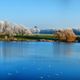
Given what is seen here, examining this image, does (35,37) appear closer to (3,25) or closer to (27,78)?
(3,25)

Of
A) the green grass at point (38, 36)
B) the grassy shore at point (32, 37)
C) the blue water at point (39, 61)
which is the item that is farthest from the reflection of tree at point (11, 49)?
the green grass at point (38, 36)

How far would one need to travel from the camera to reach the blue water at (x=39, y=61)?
7.04 metres

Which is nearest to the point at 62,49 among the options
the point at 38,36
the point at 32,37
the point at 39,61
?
the point at 38,36

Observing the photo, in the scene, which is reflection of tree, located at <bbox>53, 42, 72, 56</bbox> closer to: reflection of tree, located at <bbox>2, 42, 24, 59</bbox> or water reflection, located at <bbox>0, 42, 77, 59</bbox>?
water reflection, located at <bbox>0, 42, 77, 59</bbox>

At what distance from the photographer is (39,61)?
8359mm

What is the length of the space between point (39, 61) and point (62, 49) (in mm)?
1677

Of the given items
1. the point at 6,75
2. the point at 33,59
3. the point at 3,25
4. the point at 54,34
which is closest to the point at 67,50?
the point at 54,34

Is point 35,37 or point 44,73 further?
point 35,37

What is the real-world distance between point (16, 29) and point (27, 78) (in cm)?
338

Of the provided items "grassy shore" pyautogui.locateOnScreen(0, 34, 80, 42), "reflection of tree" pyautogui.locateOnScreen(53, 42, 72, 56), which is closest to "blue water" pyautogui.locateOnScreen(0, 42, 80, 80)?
"reflection of tree" pyautogui.locateOnScreen(53, 42, 72, 56)

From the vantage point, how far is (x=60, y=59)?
28.7 feet

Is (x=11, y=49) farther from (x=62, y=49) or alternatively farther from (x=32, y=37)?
(x=62, y=49)

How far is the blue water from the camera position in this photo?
277 inches

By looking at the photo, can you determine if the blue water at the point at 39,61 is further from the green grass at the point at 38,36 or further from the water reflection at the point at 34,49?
the green grass at the point at 38,36
